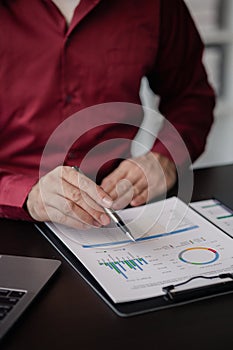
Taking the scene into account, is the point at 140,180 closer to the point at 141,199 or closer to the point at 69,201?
the point at 141,199

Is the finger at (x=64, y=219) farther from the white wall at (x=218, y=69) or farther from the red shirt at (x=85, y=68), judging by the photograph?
the white wall at (x=218, y=69)

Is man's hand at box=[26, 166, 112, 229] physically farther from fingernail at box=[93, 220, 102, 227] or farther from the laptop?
the laptop

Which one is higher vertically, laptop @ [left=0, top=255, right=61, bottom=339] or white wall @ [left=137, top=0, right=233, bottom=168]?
laptop @ [left=0, top=255, right=61, bottom=339]

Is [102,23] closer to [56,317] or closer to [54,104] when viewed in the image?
[54,104]

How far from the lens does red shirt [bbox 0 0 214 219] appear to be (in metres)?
1.21

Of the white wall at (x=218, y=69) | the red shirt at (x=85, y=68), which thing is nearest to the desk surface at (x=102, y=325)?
the red shirt at (x=85, y=68)

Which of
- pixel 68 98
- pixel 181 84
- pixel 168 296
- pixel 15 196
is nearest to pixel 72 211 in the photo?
pixel 15 196

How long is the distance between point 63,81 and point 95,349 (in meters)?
0.68

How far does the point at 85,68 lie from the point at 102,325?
657mm

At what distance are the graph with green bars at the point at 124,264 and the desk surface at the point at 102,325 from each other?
0.05m

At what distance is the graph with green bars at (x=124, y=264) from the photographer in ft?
2.79

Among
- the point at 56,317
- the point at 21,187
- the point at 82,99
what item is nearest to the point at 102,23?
the point at 82,99

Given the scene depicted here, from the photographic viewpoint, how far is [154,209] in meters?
1.07

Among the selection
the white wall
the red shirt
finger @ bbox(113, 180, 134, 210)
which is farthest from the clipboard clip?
the white wall
